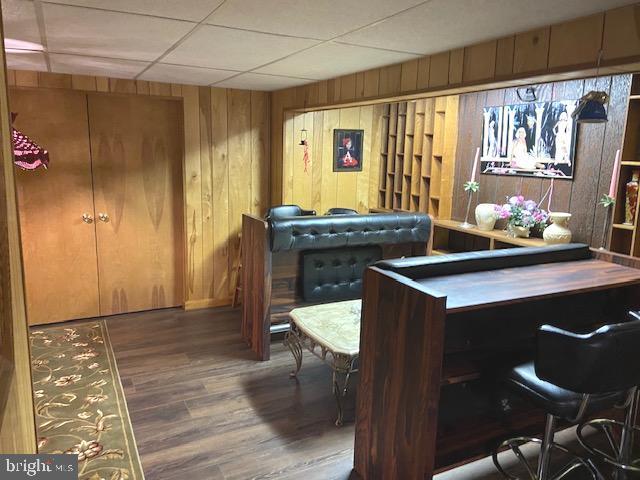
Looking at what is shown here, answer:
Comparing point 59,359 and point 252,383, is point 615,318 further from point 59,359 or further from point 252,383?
point 59,359

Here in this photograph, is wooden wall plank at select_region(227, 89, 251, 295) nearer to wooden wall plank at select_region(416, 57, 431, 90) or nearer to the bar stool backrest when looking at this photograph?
wooden wall plank at select_region(416, 57, 431, 90)

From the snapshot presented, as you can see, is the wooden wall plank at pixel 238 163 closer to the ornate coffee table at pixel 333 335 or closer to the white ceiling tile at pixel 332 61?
the white ceiling tile at pixel 332 61

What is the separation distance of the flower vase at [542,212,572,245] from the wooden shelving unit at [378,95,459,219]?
50.1 inches

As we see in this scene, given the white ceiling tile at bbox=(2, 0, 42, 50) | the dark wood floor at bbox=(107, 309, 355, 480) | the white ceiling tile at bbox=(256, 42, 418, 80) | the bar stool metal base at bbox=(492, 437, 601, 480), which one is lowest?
the dark wood floor at bbox=(107, 309, 355, 480)

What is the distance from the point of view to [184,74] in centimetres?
387

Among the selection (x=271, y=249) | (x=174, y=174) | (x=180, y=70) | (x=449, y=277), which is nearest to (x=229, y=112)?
(x=174, y=174)

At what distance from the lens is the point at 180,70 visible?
366 centimetres

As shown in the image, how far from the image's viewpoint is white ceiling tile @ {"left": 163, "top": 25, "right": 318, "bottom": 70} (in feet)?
7.95

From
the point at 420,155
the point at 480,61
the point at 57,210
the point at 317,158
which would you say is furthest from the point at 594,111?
the point at 57,210

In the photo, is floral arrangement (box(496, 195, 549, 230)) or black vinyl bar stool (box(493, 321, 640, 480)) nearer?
black vinyl bar stool (box(493, 321, 640, 480))

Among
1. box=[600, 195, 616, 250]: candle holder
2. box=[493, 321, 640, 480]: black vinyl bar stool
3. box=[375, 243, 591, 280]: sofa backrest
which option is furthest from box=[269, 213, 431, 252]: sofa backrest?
box=[493, 321, 640, 480]: black vinyl bar stool

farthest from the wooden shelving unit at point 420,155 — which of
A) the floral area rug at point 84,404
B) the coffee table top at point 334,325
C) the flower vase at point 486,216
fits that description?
the floral area rug at point 84,404

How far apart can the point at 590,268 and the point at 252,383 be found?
7.40 feet

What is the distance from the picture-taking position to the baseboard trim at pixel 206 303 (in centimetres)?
496
